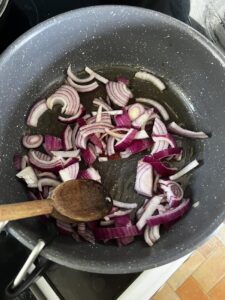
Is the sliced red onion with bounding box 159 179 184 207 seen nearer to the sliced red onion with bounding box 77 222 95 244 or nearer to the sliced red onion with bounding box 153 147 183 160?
the sliced red onion with bounding box 153 147 183 160

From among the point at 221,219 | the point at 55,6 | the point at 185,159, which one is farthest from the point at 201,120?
the point at 55,6

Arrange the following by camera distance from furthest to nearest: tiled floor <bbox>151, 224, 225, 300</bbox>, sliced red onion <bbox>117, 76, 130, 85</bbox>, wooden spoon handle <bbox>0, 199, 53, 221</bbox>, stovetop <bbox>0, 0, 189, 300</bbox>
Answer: tiled floor <bbox>151, 224, 225, 300</bbox>
sliced red onion <bbox>117, 76, 130, 85</bbox>
stovetop <bbox>0, 0, 189, 300</bbox>
wooden spoon handle <bbox>0, 199, 53, 221</bbox>

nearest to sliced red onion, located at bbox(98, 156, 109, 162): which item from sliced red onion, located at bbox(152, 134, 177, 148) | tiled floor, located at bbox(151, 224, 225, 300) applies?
sliced red onion, located at bbox(152, 134, 177, 148)

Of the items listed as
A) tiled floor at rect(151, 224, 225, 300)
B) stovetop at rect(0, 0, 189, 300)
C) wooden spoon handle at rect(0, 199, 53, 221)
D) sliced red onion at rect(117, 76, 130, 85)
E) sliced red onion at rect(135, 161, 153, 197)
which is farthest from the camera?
tiled floor at rect(151, 224, 225, 300)

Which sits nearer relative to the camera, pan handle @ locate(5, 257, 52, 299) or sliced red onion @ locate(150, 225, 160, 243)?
pan handle @ locate(5, 257, 52, 299)

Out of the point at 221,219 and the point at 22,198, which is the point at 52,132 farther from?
the point at 221,219

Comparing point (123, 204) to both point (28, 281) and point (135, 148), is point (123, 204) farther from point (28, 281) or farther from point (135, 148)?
point (28, 281)
